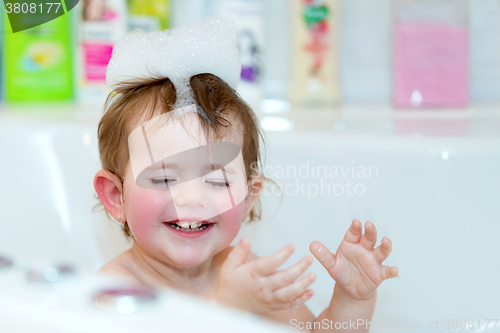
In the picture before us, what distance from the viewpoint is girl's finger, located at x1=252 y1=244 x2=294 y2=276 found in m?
0.50

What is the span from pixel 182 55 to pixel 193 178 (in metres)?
0.17

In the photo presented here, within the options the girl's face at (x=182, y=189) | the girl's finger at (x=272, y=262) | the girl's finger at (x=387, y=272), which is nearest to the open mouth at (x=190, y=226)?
the girl's face at (x=182, y=189)

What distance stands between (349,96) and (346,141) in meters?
0.39

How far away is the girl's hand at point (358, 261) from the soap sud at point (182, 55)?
248 millimetres

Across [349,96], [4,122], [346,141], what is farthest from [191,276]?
[349,96]

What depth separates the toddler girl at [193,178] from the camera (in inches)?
22.9

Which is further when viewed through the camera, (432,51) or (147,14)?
(147,14)

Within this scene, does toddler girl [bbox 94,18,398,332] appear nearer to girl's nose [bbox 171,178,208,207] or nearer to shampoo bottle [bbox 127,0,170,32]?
girl's nose [bbox 171,178,208,207]

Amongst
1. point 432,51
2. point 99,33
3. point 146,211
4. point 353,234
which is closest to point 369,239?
point 353,234

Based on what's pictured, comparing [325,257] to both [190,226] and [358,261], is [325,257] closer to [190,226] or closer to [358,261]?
[358,261]

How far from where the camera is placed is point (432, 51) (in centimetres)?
101

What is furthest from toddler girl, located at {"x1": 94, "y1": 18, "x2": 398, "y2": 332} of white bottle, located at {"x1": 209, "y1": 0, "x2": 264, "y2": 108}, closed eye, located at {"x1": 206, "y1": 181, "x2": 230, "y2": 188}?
white bottle, located at {"x1": 209, "y1": 0, "x2": 264, "y2": 108}

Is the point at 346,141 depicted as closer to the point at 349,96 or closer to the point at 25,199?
the point at 349,96

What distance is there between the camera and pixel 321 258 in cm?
62
